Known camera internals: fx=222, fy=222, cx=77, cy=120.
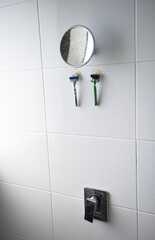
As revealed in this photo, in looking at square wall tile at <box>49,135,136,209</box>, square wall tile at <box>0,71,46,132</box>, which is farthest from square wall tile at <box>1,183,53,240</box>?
square wall tile at <box>0,71,46,132</box>

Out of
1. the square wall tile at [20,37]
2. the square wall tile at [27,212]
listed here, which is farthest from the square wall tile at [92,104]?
the square wall tile at [27,212]

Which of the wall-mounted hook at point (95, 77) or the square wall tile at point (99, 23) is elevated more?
→ the square wall tile at point (99, 23)

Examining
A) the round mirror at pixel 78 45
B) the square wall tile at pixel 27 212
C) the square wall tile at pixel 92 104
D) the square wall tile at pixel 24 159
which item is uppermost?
the round mirror at pixel 78 45

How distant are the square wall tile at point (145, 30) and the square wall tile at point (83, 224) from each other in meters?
0.65

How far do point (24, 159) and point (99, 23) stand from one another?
744mm

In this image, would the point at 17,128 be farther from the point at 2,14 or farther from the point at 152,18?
the point at 152,18

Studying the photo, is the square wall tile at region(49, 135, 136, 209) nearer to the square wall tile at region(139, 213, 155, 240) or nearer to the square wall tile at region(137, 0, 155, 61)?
the square wall tile at region(139, 213, 155, 240)

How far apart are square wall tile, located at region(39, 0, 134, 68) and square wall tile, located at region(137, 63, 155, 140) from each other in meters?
0.07

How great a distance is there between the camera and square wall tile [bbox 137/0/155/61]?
0.78 metres

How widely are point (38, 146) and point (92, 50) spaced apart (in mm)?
542

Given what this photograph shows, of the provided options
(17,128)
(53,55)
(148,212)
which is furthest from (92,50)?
(148,212)

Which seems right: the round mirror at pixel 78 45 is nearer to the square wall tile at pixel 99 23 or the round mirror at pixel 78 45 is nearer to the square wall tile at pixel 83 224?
the square wall tile at pixel 99 23

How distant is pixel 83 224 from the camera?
3.48 feet

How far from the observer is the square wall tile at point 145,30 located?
78cm
